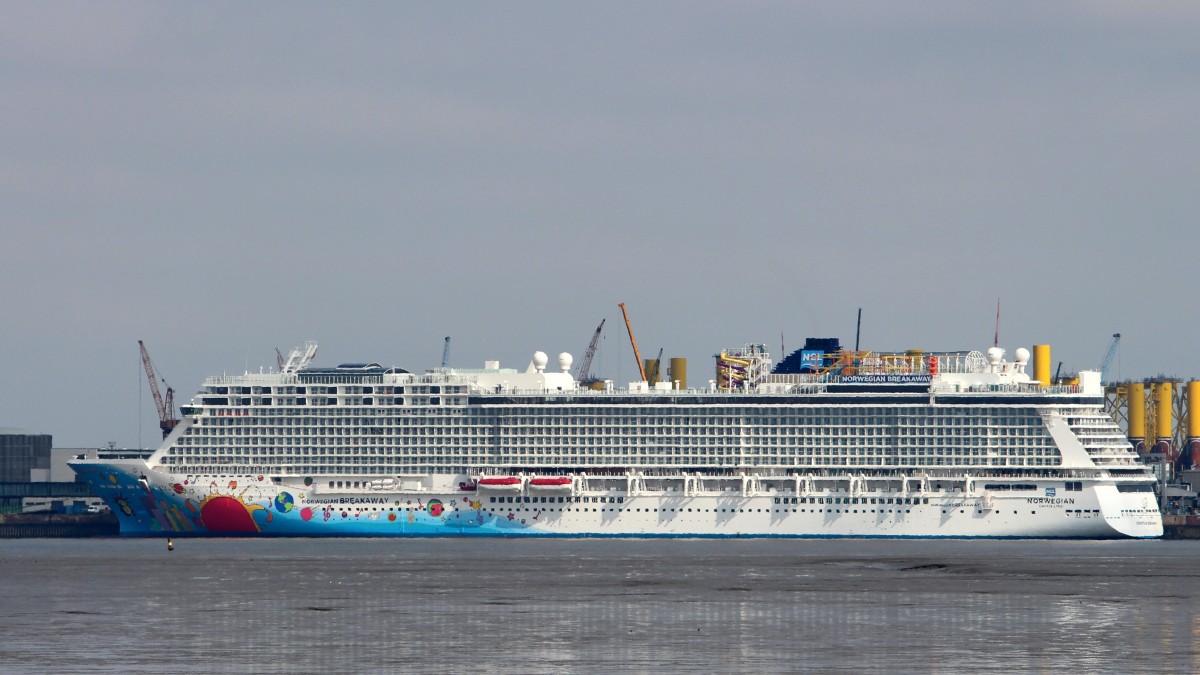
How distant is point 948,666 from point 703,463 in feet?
261

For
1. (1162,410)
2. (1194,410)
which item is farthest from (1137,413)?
(1194,410)

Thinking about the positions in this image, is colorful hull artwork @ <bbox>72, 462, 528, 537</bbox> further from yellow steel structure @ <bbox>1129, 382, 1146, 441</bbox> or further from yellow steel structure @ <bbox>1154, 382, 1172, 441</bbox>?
yellow steel structure @ <bbox>1154, 382, 1172, 441</bbox>

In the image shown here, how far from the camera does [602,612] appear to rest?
6750cm

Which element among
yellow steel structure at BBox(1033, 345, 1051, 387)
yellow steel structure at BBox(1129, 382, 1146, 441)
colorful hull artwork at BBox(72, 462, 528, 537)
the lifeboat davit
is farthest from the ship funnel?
colorful hull artwork at BBox(72, 462, 528, 537)

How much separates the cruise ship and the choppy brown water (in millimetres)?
15020

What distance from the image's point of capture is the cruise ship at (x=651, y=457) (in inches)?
4958

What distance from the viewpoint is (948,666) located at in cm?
5075

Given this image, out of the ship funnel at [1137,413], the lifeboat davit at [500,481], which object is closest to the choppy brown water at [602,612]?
the lifeboat davit at [500,481]

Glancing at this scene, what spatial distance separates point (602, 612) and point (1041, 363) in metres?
91.8

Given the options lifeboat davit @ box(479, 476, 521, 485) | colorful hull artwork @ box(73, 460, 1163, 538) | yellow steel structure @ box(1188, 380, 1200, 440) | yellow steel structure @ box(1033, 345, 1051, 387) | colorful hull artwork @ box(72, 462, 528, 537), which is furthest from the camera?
yellow steel structure @ box(1188, 380, 1200, 440)

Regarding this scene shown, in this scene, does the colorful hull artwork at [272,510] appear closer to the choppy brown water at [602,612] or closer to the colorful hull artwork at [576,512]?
the colorful hull artwork at [576,512]

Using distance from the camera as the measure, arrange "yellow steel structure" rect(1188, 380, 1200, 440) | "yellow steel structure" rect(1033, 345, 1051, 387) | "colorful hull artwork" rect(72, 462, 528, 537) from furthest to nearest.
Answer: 1. "yellow steel structure" rect(1188, 380, 1200, 440)
2. "yellow steel structure" rect(1033, 345, 1051, 387)
3. "colorful hull artwork" rect(72, 462, 528, 537)

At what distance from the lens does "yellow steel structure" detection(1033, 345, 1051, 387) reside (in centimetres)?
15112

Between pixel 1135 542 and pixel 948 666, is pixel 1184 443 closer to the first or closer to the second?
pixel 1135 542
